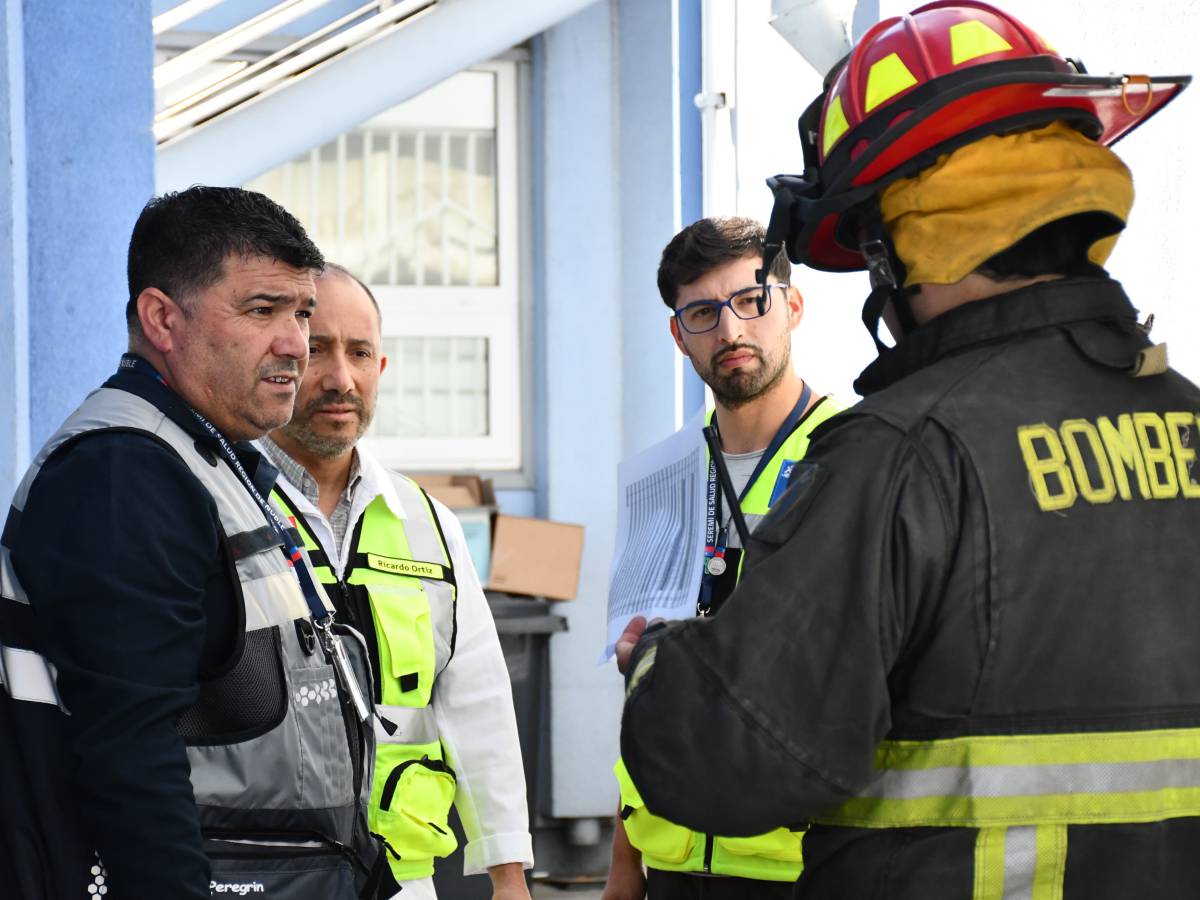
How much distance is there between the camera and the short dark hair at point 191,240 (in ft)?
6.83

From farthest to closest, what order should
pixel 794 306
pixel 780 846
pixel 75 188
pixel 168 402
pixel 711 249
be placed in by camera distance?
pixel 75 188
pixel 794 306
pixel 711 249
pixel 780 846
pixel 168 402

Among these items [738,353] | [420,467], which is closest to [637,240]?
[420,467]

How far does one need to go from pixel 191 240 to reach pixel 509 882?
1.42 meters

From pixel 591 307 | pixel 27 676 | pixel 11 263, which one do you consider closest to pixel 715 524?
pixel 27 676

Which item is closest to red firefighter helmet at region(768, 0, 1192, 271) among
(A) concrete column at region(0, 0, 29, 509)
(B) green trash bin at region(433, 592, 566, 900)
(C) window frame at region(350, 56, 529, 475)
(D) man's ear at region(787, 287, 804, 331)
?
(D) man's ear at region(787, 287, 804, 331)

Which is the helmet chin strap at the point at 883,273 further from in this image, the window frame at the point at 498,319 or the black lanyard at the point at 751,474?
the window frame at the point at 498,319

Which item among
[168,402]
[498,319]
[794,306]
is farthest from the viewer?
[498,319]

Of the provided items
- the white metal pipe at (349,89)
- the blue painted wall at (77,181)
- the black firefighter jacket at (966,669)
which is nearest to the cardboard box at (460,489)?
the white metal pipe at (349,89)

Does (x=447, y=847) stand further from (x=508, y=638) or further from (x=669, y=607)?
(x=508, y=638)

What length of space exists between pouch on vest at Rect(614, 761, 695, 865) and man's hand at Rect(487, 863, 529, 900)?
229mm

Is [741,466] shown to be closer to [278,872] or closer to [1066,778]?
[278,872]

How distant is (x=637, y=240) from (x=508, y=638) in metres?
1.87

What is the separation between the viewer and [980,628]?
1464 mm

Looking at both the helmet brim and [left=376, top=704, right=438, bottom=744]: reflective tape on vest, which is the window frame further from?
the helmet brim
